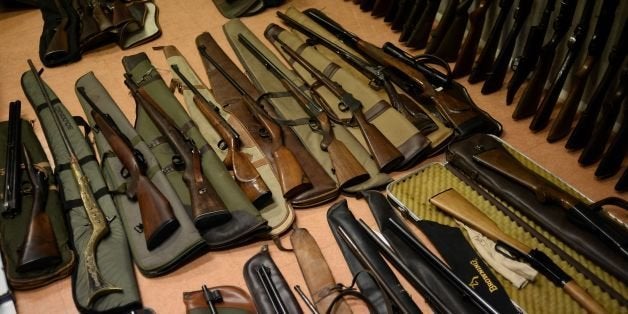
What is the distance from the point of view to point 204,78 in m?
3.78

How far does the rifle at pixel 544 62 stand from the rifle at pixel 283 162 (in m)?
1.44

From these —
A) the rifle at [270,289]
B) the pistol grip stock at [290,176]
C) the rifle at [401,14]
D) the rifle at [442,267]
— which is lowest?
the rifle at [442,267]

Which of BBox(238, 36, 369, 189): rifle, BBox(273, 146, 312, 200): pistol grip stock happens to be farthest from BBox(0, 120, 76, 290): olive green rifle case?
BBox(238, 36, 369, 189): rifle

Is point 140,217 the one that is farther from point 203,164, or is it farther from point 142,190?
point 203,164

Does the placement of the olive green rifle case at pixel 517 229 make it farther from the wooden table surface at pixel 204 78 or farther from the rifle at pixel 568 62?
the rifle at pixel 568 62

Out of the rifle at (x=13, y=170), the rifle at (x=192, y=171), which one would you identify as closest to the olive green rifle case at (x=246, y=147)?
the rifle at (x=192, y=171)

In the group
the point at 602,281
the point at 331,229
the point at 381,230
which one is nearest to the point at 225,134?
the point at 331,229

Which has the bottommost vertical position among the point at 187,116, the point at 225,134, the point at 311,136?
the point at 311,136

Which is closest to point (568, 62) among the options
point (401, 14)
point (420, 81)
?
point (420, 81)

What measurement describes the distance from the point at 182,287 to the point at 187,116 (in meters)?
1.16

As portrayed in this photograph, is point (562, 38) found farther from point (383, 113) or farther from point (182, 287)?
point (182, 287)

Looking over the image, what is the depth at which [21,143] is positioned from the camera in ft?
10.1

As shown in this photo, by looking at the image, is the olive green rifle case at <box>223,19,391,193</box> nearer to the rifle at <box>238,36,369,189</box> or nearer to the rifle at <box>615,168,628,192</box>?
the rifle at <box>238,36,369,189</box>

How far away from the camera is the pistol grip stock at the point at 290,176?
277 cm
